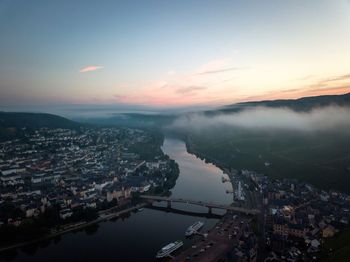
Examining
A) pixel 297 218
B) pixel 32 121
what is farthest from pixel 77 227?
pixel 32 121

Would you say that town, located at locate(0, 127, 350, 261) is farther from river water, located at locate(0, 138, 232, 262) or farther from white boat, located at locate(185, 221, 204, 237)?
river water, located at locate(0, 138, 232, 262)

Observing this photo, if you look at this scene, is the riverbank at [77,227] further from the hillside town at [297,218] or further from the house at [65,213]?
the hillside town at [297,218]

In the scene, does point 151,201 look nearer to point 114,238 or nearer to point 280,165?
point 114,238

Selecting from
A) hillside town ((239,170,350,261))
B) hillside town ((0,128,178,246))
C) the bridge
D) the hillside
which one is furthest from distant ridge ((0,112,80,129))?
hillside town ((239,170,350,261))

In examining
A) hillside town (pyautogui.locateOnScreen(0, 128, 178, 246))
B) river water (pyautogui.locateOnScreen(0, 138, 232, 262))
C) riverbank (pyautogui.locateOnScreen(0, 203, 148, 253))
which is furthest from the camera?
hillside town (pyautogui.locateOnScreen(0, 128, 178, 246))

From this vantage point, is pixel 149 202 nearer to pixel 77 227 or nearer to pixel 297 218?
pixel 77 227

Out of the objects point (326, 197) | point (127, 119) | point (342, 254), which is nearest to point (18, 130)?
point (326, 197)
